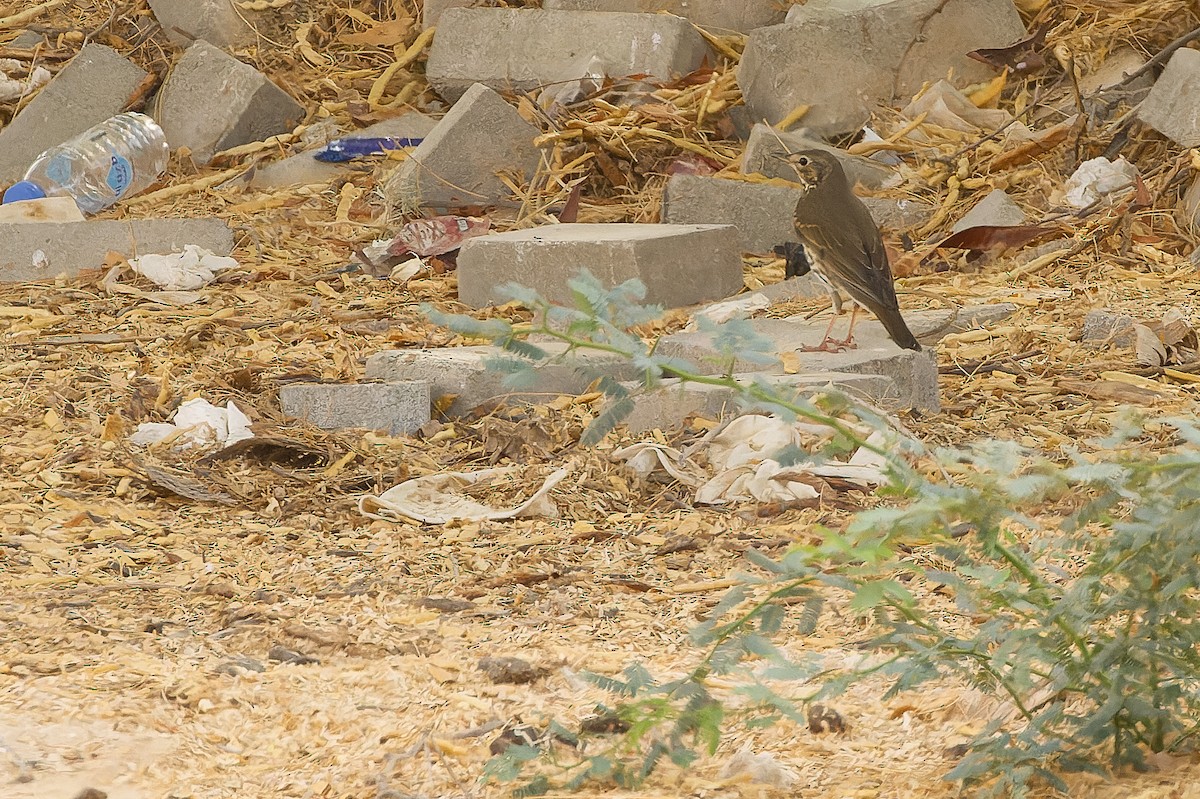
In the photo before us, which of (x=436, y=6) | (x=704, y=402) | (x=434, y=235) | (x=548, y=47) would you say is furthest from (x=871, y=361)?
(x=436, y=6)

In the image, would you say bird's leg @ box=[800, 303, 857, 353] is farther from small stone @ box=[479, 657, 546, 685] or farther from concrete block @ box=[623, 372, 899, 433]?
small stone @ box=[479, 657, 546, 685]

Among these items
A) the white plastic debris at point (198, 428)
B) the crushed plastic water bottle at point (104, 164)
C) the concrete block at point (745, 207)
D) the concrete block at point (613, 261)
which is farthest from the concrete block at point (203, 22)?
the white plastic debris at point (198, 428)

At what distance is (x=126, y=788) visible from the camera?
231 cm

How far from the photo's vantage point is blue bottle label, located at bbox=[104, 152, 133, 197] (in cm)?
866

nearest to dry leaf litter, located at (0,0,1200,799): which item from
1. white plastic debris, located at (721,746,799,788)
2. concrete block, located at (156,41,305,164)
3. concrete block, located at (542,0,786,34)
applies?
white plastic debris, located at (721,746,799,788)

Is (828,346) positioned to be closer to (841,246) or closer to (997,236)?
(841,246)

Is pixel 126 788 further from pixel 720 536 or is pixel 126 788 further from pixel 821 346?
pixel 821 346

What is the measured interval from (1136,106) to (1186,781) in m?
6.58

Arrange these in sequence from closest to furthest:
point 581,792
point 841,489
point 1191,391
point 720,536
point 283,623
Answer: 1. point 581,792
2. point 283,623
3. point 720,536
4. point 841,489
5. point 1191,391

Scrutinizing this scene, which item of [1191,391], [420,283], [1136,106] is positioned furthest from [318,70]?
[1191,391]

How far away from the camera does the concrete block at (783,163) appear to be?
25.7 feet

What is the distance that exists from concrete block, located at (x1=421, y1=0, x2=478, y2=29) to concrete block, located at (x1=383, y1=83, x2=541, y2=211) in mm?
1680

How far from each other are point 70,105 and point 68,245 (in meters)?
2.28

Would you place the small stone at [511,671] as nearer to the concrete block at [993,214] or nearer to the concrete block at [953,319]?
the concrete block at [953,319]
